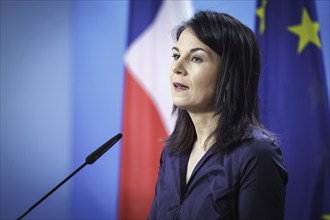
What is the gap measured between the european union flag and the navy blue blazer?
1.11 metres

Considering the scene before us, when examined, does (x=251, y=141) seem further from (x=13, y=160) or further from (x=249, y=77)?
(x=13, y=160)

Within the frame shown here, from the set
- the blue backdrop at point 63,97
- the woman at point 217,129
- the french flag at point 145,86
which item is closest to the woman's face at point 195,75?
the woman at point 217,129

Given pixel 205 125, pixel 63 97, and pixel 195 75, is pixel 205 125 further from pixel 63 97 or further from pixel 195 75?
pixel 63 97

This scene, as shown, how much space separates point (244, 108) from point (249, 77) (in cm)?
8

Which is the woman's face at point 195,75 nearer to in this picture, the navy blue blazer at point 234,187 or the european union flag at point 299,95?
the navy blue blazer at point 234,187

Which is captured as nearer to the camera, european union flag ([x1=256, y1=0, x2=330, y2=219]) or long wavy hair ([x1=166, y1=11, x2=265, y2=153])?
long wavy hair ([x1=166, y1=11, x2=265, y2=153])

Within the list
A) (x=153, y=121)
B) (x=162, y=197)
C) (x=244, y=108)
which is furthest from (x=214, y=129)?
(x=153, y=121)

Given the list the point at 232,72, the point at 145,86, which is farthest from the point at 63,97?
the point at 232,72

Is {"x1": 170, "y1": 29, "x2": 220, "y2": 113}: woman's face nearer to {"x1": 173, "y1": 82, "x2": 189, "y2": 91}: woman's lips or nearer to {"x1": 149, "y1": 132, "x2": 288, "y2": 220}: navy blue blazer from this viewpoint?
{"x1": 173, "y1": 82, "x2": 189, "y2": 91}: woman's lips

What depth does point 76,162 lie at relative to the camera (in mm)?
2115

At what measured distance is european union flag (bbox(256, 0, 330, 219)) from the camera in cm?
195

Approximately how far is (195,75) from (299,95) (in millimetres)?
1176

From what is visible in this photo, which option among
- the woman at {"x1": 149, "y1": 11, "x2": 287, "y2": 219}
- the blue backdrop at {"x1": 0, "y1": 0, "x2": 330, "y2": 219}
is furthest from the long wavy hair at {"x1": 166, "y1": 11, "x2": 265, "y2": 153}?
the blue backdrop at {"x1": 0, "y1": 0, "x2": 330, "y2": 219}

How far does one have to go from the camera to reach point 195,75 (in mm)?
976
